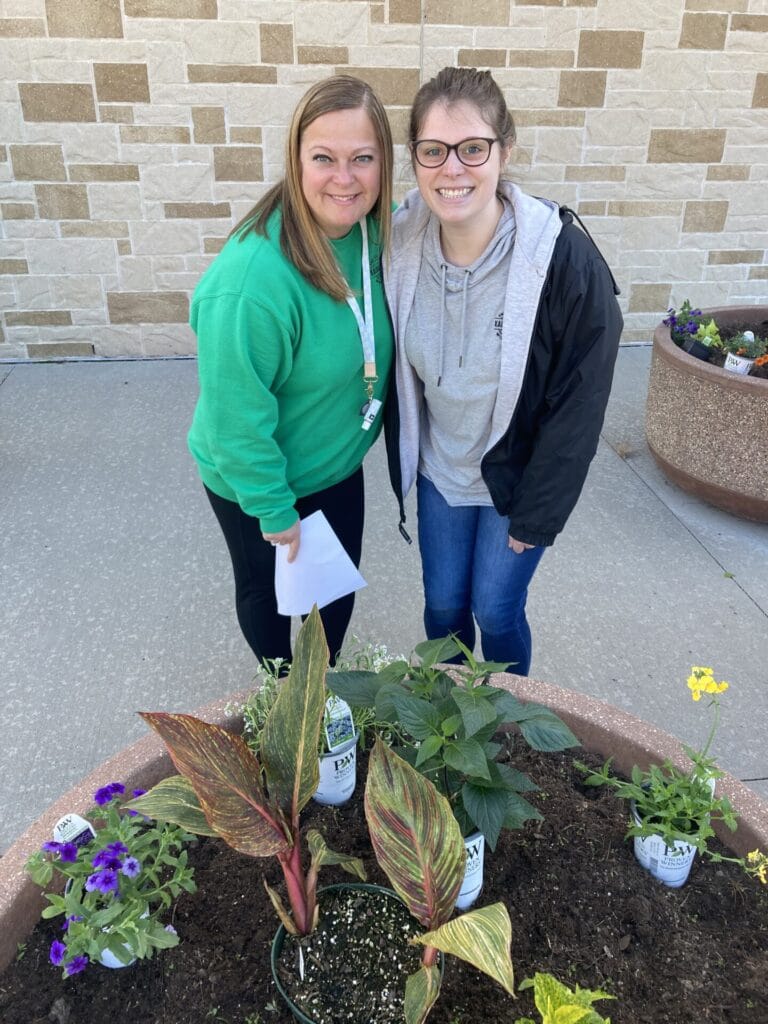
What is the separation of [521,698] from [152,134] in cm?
421

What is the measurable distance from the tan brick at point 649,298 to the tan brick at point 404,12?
2.12 m

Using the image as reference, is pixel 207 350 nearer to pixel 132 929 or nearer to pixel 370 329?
pixel 370 329

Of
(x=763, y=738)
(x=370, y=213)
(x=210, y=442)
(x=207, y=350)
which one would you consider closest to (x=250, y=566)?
(x=210, y=442)

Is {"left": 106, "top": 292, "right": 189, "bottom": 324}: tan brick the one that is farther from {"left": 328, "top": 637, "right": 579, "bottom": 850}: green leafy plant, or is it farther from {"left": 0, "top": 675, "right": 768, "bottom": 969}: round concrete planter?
{"left": 328, "top": 637, "right": 579, "bottom": 850}: green leafy plant

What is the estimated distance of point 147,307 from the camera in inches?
208

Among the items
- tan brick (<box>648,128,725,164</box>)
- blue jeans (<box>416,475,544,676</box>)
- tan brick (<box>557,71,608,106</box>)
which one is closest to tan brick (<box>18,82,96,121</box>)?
tan brick (<box>557,71,608,106</box>)

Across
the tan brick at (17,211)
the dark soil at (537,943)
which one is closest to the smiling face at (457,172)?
the dark soil at (537,943)

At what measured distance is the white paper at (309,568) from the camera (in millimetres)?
2164

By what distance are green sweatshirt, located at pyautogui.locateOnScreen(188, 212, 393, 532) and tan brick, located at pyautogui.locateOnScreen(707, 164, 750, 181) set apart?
4.12m

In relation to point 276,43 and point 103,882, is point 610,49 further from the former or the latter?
point 103,882

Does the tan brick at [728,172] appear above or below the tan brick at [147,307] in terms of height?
above

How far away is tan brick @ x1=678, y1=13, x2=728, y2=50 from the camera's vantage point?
15.9 feet

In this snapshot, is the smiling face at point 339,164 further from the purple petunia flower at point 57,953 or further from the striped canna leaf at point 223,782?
the purple petunia flower at point 57,953

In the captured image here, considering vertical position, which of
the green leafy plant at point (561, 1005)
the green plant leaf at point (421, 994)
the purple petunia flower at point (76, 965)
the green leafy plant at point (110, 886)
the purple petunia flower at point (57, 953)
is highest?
the green leafy plant at point (561, 1005)
